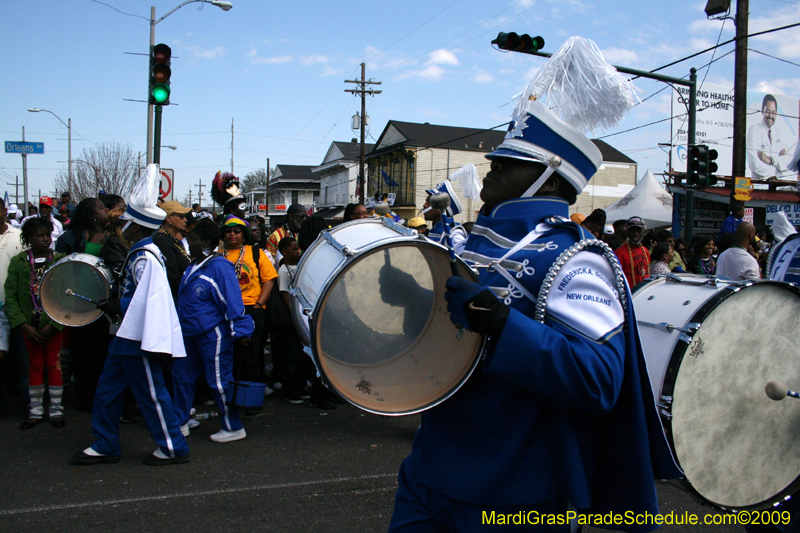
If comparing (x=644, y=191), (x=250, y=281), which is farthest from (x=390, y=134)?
(x=250, y=281)

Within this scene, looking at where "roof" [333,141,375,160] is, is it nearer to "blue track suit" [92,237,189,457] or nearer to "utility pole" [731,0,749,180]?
"utility pole" [731,0,749,180]

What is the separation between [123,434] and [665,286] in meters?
5.06

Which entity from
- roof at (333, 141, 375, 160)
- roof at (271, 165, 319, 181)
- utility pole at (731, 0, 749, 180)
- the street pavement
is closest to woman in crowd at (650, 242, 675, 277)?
the street pavement

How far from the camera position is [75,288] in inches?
205

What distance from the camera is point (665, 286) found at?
254cm

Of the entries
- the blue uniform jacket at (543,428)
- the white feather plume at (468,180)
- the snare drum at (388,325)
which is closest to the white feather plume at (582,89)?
the blue uniform jacket at (543,428)

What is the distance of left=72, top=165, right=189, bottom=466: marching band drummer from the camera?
4.44 m

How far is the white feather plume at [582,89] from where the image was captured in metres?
2.04

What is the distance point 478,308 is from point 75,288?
4.78 meters

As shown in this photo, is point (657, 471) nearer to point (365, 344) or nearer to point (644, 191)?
point (365, 344)

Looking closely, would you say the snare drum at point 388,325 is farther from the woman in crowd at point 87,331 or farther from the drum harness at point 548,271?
the woman in crowd at point 87,331

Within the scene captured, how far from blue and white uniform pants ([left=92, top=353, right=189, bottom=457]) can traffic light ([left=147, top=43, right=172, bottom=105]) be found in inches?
193

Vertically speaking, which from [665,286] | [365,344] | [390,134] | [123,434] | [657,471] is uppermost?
[390,134]

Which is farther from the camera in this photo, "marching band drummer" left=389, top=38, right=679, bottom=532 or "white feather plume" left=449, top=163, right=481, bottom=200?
"white feather plume" left=449, top=163, right=481, bottom=200
